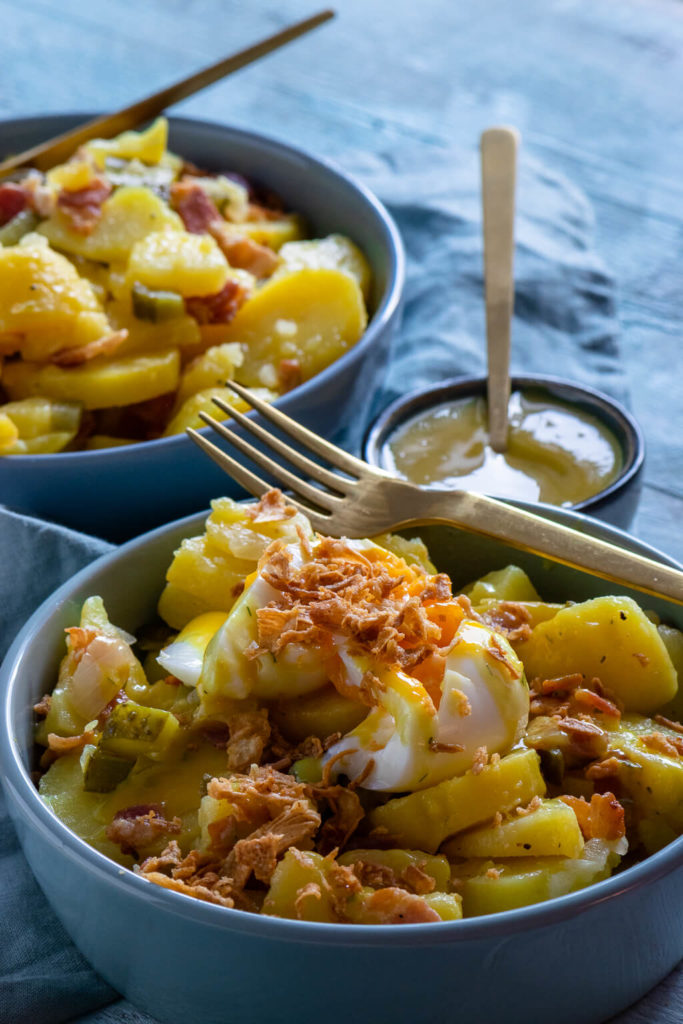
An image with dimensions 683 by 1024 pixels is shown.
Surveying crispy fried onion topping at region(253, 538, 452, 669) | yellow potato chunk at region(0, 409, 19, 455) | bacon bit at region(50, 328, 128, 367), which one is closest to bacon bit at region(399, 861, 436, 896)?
crispy fried onion topping at region(253, 538, 452, 669)

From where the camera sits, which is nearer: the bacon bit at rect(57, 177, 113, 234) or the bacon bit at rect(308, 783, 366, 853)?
the bacon bit at rect(308, 783, 366, 853)

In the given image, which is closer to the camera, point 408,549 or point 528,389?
point 408,549

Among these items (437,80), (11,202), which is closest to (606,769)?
(11,202)

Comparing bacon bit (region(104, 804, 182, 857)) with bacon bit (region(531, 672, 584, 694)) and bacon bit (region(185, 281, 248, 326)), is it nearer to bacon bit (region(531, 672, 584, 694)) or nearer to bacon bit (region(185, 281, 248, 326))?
bacon bit (region(531, 672, 584, 694))

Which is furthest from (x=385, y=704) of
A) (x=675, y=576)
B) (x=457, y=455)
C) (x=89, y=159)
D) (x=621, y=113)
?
(x=621, y=113)

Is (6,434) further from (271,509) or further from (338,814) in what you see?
(338,814)
